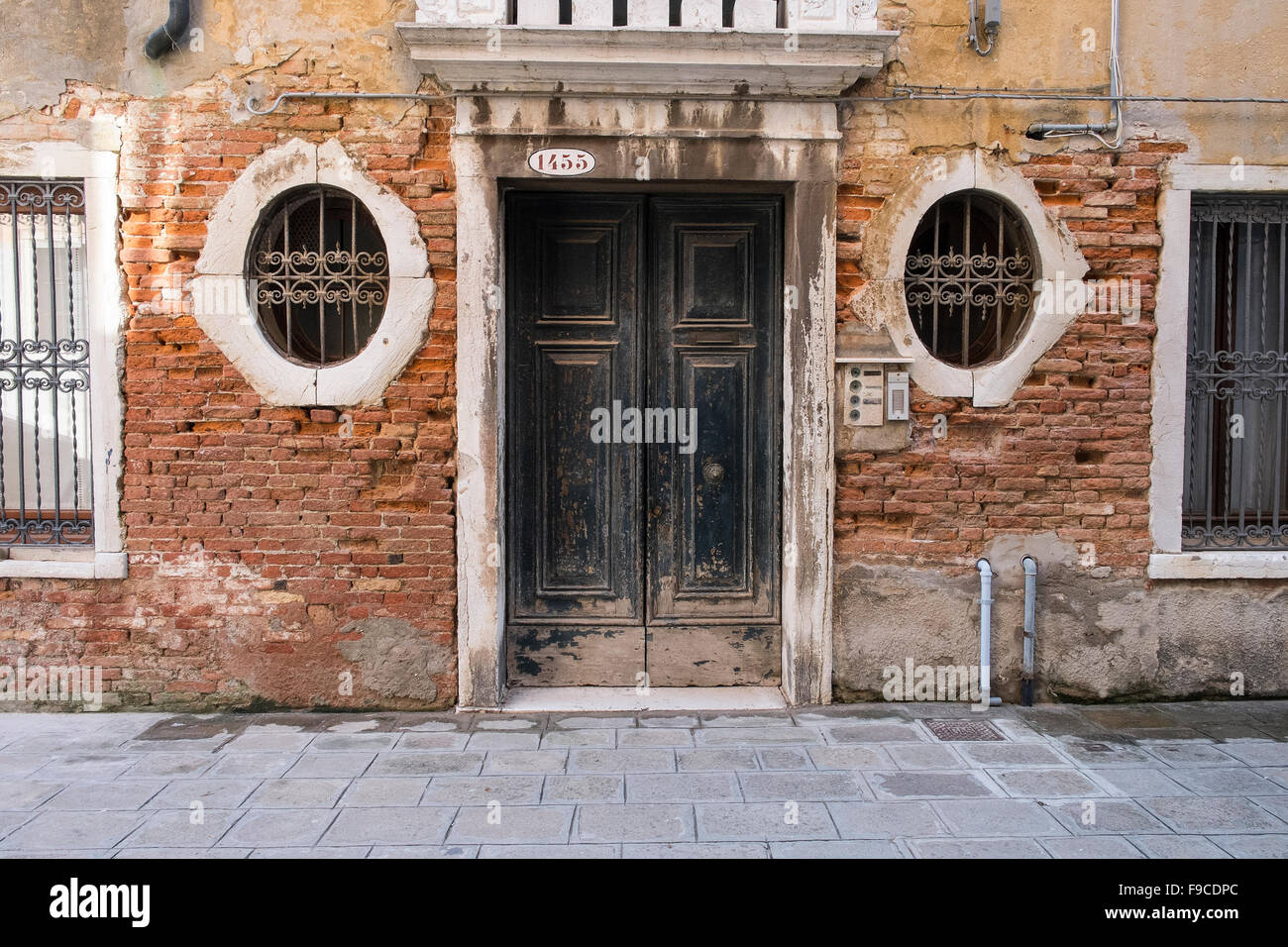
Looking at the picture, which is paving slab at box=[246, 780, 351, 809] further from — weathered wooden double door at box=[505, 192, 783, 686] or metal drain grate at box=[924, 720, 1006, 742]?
metal drain grate at box=[924, 720, 1006, 742]

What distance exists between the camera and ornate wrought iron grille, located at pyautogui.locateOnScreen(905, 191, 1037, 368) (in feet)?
17.0

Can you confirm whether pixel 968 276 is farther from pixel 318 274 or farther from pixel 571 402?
pixel 318 274

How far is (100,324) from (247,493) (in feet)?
4.04

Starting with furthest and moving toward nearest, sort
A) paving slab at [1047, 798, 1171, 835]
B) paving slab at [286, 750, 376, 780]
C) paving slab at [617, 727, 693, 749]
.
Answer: paving slab at [617, 727, 693, 749], paving slab at [286, 750, 376, 780], paving slab at [1047, 798, 1171, 835]

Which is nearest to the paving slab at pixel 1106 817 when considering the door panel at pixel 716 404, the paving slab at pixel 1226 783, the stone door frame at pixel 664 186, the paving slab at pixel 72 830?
the paving slab at pixel 1226 783

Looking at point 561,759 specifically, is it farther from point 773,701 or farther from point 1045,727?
point 1045,727

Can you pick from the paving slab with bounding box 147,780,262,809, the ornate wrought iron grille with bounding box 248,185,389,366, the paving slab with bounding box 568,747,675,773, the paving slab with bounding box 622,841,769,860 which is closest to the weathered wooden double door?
the ornate wrought iron grille with bounding box 248,185,389,366

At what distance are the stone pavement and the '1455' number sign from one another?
2976 mm

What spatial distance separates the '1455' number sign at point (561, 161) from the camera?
195 inches

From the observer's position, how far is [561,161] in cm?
497

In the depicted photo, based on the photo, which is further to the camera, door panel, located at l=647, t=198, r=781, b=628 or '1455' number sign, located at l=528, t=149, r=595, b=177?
door panel, located at l=647, t=198, r=781, b=628

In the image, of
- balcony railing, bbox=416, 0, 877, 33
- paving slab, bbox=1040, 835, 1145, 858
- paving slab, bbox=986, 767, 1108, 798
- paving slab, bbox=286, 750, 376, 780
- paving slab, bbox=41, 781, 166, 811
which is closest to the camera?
paving slab, bbox=1040, 835, 1145, 858

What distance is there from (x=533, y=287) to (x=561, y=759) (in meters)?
2.65

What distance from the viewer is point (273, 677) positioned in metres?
5.07
